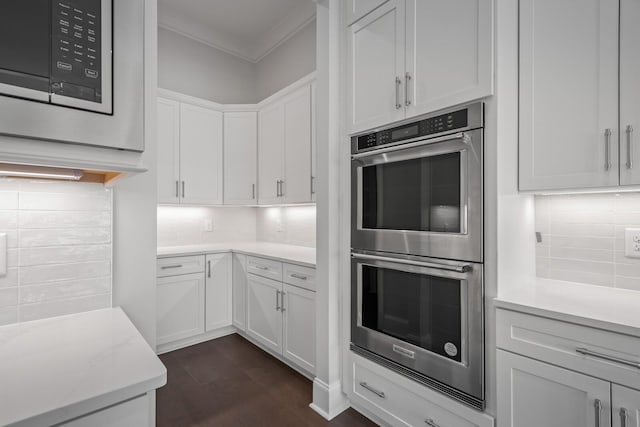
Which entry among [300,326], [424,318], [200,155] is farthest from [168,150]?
[424,318]

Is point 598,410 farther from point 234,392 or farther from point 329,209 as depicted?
point 234,392

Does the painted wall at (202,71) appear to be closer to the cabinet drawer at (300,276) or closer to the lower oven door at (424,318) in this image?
the cabinet drawer at (300,276)

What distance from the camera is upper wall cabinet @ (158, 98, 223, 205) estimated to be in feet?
10.3

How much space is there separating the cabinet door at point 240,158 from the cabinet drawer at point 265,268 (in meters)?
0.79

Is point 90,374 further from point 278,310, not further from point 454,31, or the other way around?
point 278,310

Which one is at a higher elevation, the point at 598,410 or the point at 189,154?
the point at 189,154

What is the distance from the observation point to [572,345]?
3.99 feet

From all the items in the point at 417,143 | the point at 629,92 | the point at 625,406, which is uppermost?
the point at 629,92

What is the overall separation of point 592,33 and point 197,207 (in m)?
3.41

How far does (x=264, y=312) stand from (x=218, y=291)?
0.64m

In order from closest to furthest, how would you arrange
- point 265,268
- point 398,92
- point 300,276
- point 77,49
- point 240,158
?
point 77,49
point 398,92
point 300,276
point 265,268
point 240,158

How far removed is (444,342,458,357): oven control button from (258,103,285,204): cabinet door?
2067 millimetres

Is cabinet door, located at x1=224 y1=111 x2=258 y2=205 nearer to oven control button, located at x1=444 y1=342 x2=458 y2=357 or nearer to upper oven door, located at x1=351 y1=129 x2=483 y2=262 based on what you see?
upper oven door, located at x1=351 y1=129 x2=483 y2=262

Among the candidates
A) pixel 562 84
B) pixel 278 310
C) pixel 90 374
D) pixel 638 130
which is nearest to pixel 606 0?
pixel 562 84
